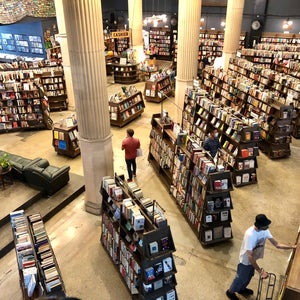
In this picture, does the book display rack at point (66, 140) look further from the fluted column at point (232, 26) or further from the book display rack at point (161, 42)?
the book display rack at point (161, 42)

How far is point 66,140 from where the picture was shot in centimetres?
962

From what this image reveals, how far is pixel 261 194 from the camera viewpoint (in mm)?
8102

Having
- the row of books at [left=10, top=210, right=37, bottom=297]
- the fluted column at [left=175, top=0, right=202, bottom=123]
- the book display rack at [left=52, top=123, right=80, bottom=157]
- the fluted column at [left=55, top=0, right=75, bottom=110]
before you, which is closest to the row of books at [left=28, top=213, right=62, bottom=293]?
the row of books at [left=10, top=210, right=37, bottom=297]

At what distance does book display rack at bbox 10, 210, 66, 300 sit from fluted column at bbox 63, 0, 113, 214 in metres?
1.99

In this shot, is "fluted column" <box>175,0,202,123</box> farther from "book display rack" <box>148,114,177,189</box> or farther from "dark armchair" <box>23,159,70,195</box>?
"dark armchair" <box>23,159,70,195</box>

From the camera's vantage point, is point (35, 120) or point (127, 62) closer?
point (35, 120)

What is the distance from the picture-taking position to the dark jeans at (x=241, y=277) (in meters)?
4.93

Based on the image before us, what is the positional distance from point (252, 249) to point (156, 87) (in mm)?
10982

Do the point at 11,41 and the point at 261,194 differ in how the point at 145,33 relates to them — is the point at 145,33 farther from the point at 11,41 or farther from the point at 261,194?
the point at 261,194

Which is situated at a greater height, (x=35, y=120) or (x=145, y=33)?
(x=145, y=33)

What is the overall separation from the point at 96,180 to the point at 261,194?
13.9ft

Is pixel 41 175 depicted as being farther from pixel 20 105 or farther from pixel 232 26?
pixel 232 26

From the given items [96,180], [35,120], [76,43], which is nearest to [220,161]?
[96,180]

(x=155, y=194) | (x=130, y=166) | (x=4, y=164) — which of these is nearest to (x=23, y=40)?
(x=4, y=164)
